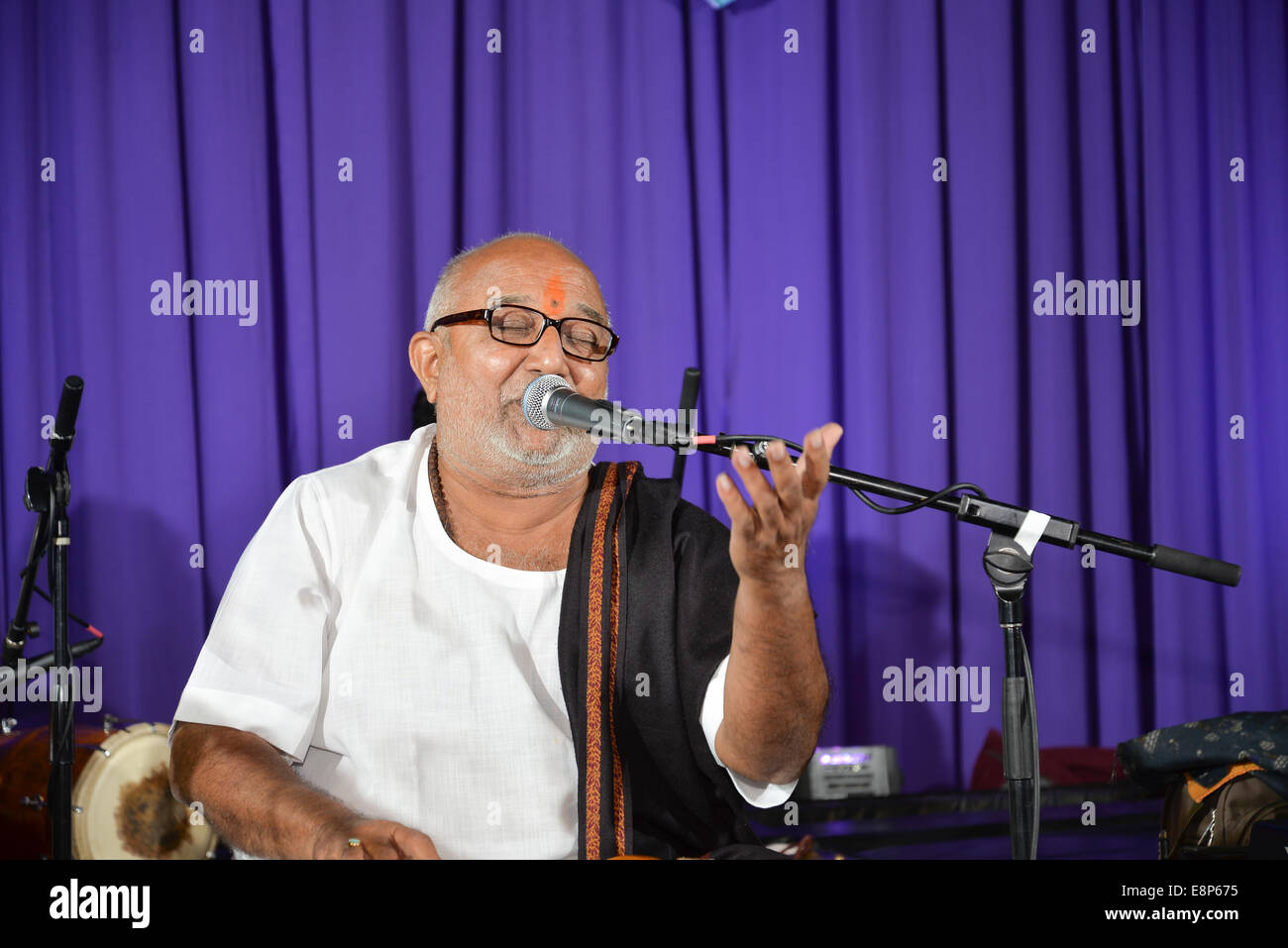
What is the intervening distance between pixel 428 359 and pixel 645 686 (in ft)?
2.45

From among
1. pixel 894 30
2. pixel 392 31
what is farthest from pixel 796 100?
pixel 392 31

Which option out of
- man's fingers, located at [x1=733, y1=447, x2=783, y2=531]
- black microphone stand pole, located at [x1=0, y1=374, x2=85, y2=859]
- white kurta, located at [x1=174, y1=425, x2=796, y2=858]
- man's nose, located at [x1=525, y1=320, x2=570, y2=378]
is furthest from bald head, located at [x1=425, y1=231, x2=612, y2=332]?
man's fingers, located at [x1=733, y1=447, x2=783, y2=531]

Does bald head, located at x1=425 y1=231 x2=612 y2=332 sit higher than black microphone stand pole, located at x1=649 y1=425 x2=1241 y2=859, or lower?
higher

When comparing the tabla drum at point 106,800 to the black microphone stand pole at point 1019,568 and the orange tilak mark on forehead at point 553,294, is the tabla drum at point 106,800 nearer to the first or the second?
the orange tilak mark on forehead at point 553,294

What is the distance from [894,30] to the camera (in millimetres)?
2713

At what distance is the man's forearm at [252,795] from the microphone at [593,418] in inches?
24.3

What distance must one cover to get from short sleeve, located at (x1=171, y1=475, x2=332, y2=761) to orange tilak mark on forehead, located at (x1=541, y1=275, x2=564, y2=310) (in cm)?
55

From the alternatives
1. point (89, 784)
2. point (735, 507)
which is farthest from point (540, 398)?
point (89, 784)

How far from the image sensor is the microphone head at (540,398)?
4.34 ft

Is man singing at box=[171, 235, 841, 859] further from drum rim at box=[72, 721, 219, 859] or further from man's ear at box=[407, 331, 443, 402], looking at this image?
drum rim at box=[72, 721, 219, 859]

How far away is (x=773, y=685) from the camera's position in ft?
4.72

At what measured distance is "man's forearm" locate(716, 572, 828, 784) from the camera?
1.35 meters

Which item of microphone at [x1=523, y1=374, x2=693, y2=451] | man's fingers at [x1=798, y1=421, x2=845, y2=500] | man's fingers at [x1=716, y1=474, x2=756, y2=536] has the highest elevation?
microphone at [x1=523, y1=374, x2=693, y2=451]

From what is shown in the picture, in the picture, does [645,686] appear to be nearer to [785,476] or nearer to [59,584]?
[785,476]
